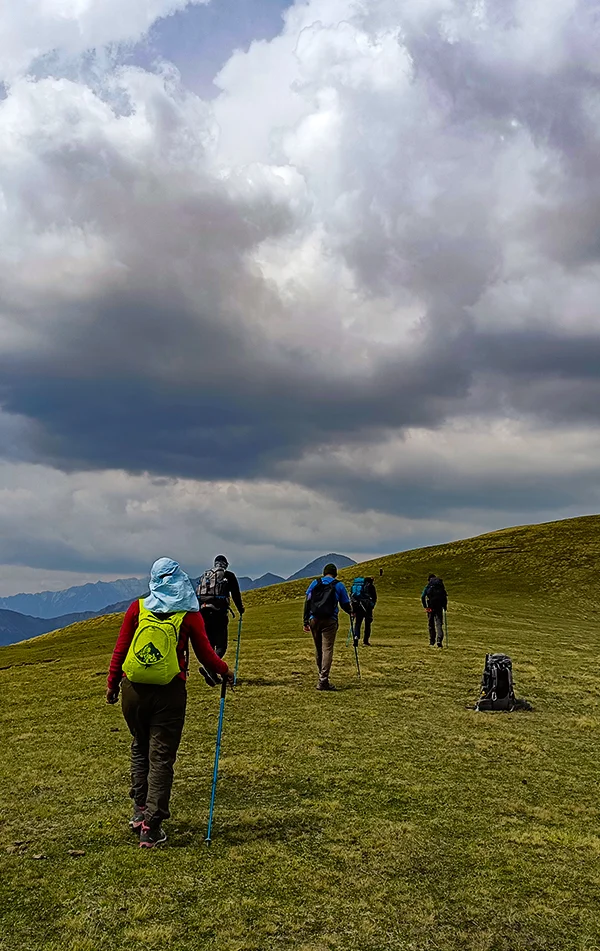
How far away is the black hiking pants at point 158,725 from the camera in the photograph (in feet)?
31.1

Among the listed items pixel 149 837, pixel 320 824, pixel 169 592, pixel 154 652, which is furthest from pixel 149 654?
pixel 320 824

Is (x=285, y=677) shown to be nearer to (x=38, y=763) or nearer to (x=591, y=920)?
(x=38, y=763)

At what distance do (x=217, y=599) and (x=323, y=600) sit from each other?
3126 mm

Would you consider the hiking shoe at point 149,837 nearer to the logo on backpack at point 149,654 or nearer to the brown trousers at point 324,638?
the logo on backpack at point 149,654

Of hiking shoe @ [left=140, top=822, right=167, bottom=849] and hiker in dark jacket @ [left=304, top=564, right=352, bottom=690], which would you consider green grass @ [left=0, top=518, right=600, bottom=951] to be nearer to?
hiking shoe @ [left=140, top=822, right=167, bottom=849]

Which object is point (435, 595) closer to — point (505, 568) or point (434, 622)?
point (434, 622)

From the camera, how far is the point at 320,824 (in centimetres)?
1054

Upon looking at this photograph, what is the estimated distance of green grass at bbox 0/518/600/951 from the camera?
24.8 ft

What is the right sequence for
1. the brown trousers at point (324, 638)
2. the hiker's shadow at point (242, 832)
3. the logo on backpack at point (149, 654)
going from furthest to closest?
the brown trousers at point (324, 638) → the hiker's shadow at point (242, 832) → the logo on backpack at point (149, 654)

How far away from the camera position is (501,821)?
36.0 ft

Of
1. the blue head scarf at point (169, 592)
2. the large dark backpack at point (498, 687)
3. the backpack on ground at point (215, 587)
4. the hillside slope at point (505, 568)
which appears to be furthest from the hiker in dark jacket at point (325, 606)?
the hillside slope at point (505, 568)

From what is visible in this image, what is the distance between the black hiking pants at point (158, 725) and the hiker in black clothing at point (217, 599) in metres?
9.98

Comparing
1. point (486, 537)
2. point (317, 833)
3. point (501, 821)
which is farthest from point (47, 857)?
point (486, 537)

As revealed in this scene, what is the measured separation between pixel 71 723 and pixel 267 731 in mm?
5853
